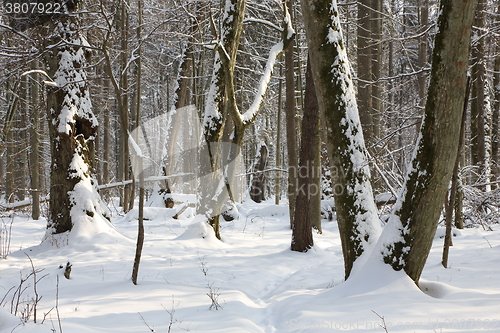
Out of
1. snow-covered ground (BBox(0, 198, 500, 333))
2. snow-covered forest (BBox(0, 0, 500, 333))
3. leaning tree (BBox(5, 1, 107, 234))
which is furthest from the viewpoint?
leaning tree (BBox(5, 1, 107, 234))

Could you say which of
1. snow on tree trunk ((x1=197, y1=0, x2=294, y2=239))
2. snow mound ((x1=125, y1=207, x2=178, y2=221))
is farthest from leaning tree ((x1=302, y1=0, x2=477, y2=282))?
snow mound ((x1=125, y1=207, x2=178, y2=221))

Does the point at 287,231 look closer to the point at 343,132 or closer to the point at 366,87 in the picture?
the point at 366,87

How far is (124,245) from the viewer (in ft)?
22.1

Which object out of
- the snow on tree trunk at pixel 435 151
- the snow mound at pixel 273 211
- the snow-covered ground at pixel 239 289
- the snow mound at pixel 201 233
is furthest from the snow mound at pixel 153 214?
the snow on tree trunk at pixel 435 151

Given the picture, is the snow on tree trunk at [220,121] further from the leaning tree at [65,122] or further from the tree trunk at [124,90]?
the leaning tree at [65,122]

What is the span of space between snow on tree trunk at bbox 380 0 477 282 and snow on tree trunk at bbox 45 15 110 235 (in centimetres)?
566

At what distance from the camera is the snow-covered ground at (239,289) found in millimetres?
3150

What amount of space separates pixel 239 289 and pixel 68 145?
4623 mm

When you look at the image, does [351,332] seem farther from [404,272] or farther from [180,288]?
[180,288]

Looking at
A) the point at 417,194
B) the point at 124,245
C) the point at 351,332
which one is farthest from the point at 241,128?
the point at 351,332

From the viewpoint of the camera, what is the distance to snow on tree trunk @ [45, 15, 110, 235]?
22.4 ft

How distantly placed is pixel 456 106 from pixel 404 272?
5.90 ft

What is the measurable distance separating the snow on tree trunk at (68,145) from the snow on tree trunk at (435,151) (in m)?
5.66

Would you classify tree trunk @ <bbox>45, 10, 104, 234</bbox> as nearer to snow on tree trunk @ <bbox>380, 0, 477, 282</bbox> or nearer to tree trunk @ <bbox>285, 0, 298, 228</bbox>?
tree trunk @ <bbox>285, 0, 298, 228</bbox>
